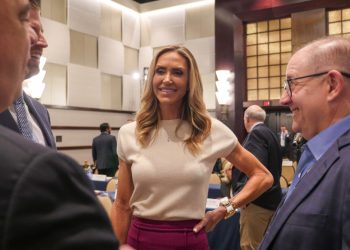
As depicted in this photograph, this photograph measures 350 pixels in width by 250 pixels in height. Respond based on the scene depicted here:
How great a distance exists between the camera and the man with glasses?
3.98ft

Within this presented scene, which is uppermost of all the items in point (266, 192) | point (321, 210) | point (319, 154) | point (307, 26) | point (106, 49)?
point (307, 26)

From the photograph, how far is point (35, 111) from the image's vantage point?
1.49m

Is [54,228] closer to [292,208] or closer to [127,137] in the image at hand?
[292,208]

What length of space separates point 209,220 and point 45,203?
1.49 metres

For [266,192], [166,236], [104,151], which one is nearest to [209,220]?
[166,236]

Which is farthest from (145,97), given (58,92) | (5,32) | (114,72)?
(114,72)

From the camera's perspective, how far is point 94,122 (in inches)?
447

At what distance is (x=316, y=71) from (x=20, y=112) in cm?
108

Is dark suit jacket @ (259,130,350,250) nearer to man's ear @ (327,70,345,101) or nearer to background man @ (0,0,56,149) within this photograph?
man's ear @ (327,70,345,101)

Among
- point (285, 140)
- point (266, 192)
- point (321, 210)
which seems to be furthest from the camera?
point (285, 140)

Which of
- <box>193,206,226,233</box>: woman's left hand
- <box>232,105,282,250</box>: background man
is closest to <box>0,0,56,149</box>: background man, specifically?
<box>193,206,226,233</box>: woman's left hand

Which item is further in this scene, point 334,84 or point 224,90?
point 224,90

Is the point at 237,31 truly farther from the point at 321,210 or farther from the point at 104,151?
the point at 321,210

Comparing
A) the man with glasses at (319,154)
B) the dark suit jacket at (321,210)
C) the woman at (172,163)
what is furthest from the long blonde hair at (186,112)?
the dark suit jacket at (321,210)
